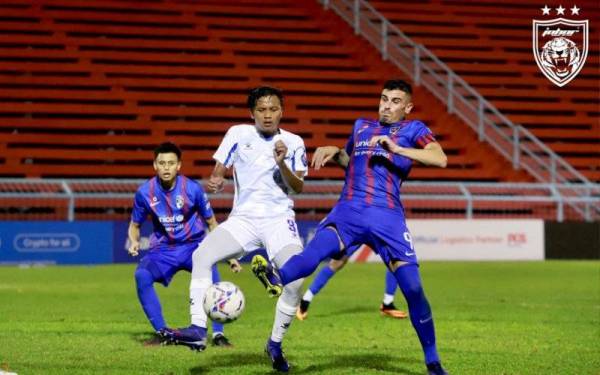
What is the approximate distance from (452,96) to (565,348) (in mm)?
18526

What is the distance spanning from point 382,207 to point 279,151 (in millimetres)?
811

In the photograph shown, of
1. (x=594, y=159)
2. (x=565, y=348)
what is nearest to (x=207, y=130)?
(x=594, y=159)

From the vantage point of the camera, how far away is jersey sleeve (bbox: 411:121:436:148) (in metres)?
7.49

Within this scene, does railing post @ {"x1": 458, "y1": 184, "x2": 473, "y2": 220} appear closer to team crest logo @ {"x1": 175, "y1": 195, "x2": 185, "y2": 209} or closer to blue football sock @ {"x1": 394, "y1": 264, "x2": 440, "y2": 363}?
team crest logo @ {"x1": 175, "y1": 195, "x2": 185, "y2": 209}

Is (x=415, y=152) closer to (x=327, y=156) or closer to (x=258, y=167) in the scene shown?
(x=327, y=156)

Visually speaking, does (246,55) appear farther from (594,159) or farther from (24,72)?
(594,159)

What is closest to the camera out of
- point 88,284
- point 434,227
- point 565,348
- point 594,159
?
point 565,348

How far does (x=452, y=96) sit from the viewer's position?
2723cm

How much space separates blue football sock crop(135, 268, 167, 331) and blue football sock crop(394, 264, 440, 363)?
2795mm

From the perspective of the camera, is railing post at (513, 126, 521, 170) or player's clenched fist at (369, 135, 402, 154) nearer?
player's clenched fist at (369, 135, 402, 154)

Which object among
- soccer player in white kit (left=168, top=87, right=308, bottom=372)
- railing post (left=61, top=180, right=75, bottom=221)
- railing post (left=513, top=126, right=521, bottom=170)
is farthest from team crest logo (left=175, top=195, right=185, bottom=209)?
railing post (left=513, top=126, right=521, bottom=170)

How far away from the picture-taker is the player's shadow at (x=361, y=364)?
7.52m

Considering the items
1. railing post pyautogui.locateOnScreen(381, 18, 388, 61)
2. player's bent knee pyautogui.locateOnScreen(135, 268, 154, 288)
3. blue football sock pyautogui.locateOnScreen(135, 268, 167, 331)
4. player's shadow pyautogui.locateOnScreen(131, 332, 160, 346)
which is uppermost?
railing post pyautogui.locateOnScreen(381, 18, 388, 61)

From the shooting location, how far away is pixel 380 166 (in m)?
7.58
